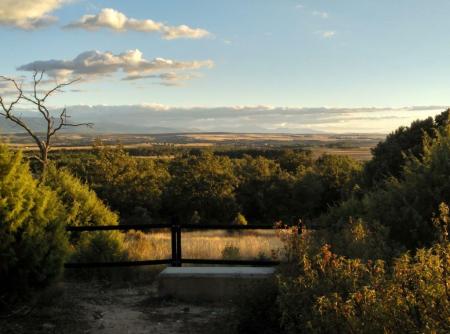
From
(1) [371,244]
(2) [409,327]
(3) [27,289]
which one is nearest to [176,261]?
(3) [27,289]

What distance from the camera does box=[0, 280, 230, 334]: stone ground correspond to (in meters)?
6.90

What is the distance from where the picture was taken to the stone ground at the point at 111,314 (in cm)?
690

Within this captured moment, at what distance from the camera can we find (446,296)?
3.78 metres

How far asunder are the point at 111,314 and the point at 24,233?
1895mm

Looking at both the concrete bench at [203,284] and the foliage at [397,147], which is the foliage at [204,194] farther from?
the concrete bench at [203,284]

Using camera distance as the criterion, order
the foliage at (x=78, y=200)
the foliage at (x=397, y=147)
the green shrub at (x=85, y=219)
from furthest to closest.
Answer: the foliage at (x=397, y=147), the foliage at (x=78, y=200), the green shrub at (x=85, y=219)

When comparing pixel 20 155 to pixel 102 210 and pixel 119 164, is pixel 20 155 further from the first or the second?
pixel 119 164

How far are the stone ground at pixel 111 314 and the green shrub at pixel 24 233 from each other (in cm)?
52

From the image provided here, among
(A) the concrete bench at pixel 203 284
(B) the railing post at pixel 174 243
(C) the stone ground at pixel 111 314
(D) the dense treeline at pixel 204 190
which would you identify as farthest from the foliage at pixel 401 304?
(D) the dense treeline at pixel 204 190

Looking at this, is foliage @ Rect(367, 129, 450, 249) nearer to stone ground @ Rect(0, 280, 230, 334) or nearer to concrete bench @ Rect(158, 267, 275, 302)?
concrete bench @ Rect(158, 267, 275, 302)

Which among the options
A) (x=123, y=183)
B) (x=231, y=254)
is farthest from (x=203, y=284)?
(x=123, y=183)

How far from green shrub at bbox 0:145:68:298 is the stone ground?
520 mm

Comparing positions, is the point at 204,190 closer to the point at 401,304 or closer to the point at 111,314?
the point at 111,314

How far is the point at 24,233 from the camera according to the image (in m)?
6.73
